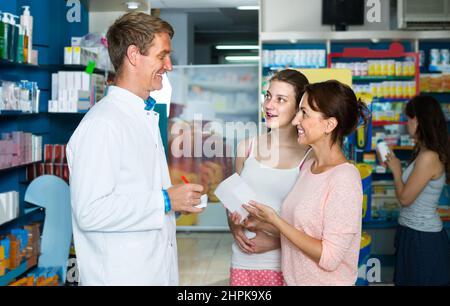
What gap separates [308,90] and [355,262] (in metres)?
0.58

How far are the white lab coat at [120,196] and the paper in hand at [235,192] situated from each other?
0.31m

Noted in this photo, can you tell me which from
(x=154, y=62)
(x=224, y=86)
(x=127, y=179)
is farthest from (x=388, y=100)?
(x=127, y=179)

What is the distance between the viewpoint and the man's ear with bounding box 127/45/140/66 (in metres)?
1.74

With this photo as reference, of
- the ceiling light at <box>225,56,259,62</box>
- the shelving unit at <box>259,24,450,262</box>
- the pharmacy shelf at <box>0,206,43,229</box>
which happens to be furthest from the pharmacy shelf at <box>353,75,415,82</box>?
the pharmacy shelf at <box>0,206,43,229</box>

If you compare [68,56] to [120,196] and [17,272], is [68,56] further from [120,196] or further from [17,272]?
[120,196]

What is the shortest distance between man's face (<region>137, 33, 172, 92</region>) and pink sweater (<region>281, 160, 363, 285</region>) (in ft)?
1.97

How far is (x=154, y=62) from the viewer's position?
1.77 metres

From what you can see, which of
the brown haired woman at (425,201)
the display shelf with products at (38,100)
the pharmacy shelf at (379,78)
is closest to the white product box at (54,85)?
the display shelf with products at (38,100)

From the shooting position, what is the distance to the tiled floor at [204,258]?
528cm

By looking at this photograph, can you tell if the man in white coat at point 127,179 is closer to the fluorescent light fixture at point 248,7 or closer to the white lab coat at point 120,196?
the white lab coat at point 120,196

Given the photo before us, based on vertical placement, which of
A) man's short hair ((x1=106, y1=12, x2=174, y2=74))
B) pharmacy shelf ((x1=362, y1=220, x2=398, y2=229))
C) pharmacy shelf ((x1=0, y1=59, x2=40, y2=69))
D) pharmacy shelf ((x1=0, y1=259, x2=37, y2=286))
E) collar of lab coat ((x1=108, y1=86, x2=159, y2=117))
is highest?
pharmacy shelf ((x1=0, y1=59, x2=40, y2=69))

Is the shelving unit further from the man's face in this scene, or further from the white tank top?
the man's face

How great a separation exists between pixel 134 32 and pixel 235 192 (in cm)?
70

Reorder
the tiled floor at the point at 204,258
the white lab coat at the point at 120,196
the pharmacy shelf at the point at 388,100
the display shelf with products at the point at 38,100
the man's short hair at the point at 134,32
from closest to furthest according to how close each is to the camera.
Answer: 1. the white lab coat at the point at 120,196
2. the man's short hair at the point at 134,32
3. the display shelf with products at the point at 38,100
4. the tiled floor at the point at 204,258
5. the pharmacy shelf at the point at 388,100
